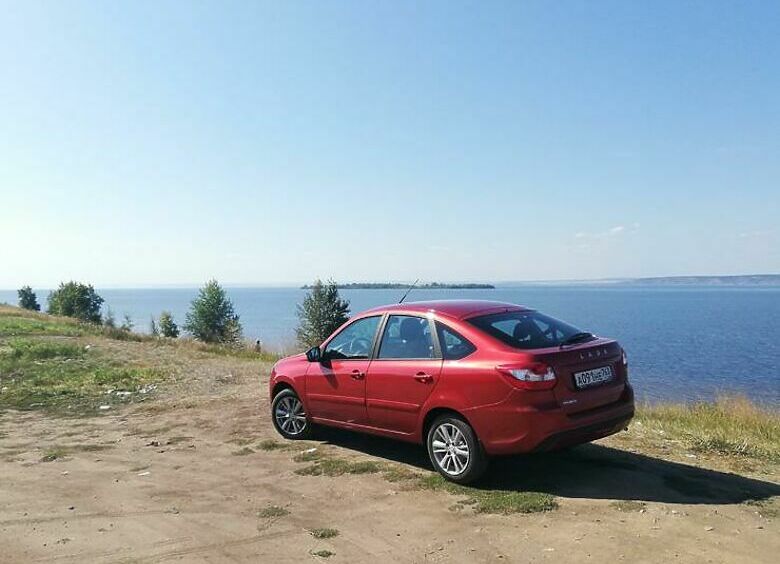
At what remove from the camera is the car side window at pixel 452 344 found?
5.77 m

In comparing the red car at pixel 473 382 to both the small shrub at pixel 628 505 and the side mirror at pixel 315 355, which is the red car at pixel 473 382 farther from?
the small shrub at pixel 628 505

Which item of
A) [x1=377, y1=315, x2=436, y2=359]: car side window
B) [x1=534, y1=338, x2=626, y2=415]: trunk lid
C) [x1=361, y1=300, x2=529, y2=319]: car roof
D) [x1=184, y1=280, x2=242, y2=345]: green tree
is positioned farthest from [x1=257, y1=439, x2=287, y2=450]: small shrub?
[x1=184, y1=280, x2=242, y2=345]: green tree

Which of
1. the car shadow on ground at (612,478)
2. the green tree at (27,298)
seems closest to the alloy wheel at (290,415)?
the car shadow on ground at (612,478)

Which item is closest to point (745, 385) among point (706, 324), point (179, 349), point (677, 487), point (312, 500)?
point (179, 349)

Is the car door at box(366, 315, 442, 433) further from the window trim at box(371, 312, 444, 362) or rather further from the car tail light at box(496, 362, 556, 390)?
the car tail light at box(496, 362, 556, 390)

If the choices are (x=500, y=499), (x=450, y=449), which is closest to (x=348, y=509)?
(x=450, y=449)

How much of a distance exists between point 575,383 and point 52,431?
25.5 ft

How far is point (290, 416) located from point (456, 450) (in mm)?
2917

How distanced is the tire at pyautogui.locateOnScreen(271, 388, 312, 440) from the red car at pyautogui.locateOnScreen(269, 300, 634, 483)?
733 mm

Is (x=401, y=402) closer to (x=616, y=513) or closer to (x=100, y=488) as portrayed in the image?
(x=616, y=513)

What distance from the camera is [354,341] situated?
7.19 metres

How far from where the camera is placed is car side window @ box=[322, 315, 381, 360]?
22.8ft

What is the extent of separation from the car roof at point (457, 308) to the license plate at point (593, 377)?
1.11 m

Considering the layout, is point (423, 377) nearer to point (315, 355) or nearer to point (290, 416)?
point (315, 355)
